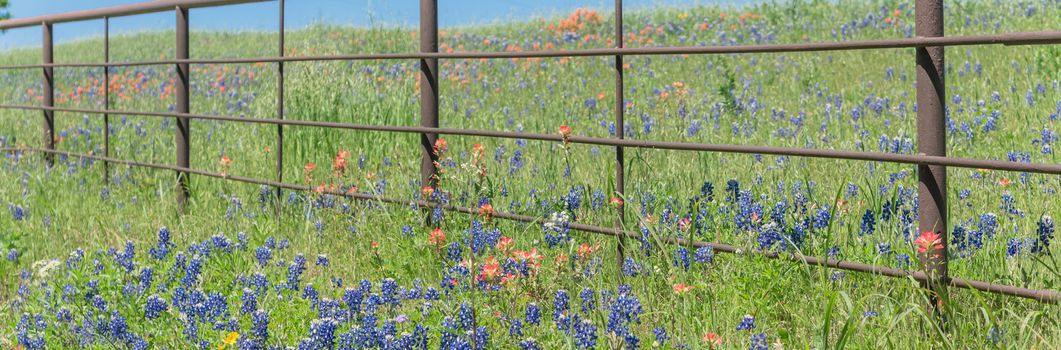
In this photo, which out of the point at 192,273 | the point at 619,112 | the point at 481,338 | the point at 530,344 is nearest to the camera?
the point at 530,344

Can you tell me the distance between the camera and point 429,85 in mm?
5309

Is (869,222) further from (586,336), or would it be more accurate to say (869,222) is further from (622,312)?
(586,336)

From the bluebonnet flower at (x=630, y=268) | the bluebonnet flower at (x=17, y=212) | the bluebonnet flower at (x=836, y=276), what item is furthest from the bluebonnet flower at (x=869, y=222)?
the bluebonnet flower at (x=17, y=212)

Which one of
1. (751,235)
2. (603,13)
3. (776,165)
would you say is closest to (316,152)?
(776,165)

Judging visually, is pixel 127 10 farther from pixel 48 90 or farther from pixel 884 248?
pixel 884 248

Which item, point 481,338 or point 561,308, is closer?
point 481,338

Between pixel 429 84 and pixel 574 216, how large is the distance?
3.84ft

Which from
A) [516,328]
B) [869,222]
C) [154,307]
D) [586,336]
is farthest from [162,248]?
[869,222]

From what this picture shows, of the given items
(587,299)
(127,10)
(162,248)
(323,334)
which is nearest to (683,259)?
(587,299)

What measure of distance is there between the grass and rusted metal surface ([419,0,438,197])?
123mm

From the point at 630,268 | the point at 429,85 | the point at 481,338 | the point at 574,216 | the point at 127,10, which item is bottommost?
the point at 481,338

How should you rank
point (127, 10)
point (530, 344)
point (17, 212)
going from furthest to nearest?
1. point (127, 10)
2. point (17, 212)
3. point (530, 344)

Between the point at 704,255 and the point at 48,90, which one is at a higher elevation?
the point at 48,90

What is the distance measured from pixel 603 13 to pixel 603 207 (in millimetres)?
12840
